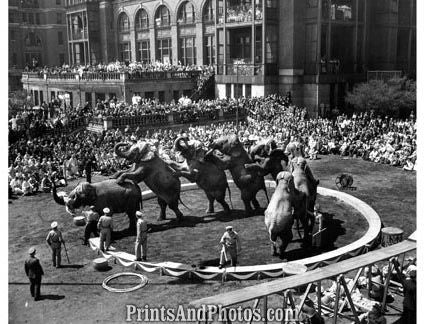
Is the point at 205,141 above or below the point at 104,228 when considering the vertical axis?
above

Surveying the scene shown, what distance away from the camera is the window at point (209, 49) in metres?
54.9

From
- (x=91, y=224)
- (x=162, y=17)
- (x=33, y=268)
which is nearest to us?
(x=33, y=268)

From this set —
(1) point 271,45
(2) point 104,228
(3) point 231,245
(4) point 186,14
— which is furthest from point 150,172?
(4) point 186,14

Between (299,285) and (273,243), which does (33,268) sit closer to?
(273,243)

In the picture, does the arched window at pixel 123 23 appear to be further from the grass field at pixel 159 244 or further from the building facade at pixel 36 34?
the grass field at pixel 159 244

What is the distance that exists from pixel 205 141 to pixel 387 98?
1667cm

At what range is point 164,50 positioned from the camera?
6109cm

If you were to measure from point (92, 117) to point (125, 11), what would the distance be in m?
33.4

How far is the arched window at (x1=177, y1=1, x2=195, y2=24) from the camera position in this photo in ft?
186

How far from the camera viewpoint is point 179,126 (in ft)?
→ 123

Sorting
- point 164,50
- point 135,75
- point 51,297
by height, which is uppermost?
point 164,50

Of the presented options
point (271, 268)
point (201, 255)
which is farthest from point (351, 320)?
point (201, 255)

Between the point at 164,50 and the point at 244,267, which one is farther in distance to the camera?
the point at 164,50
